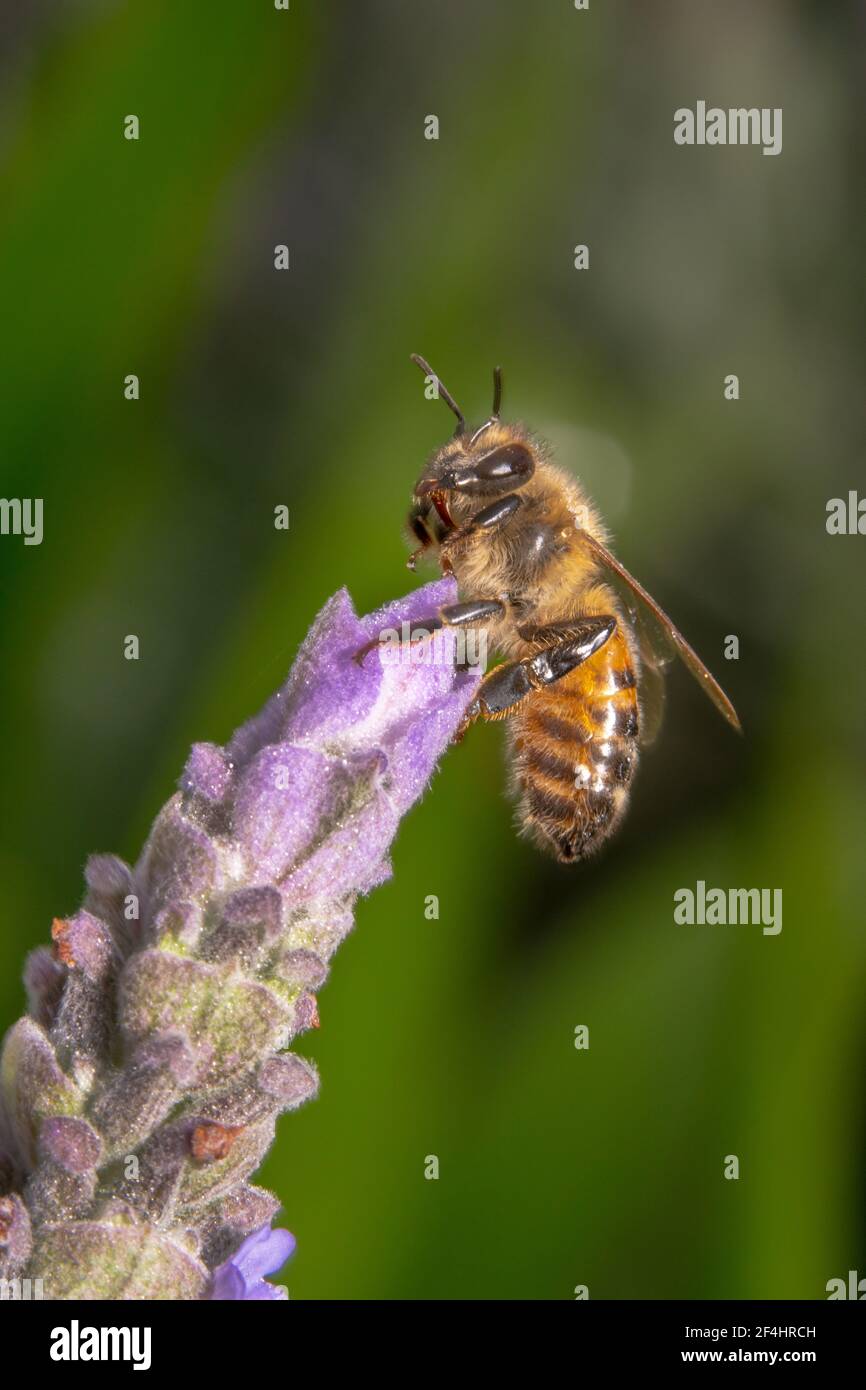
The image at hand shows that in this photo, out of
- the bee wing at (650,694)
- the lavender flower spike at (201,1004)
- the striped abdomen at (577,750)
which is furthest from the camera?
the bee wing at (650,694)

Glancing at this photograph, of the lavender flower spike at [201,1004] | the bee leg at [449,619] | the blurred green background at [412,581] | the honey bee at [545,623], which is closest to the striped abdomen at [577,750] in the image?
the honey bee at [545,623]

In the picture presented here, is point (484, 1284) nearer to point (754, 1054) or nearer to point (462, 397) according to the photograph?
point (754, 1054)

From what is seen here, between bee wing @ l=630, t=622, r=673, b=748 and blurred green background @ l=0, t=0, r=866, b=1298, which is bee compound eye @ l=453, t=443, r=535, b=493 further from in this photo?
blurred green background @ l=0, t=0, r=866, b=1298

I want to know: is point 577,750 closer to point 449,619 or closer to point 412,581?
point 449,619

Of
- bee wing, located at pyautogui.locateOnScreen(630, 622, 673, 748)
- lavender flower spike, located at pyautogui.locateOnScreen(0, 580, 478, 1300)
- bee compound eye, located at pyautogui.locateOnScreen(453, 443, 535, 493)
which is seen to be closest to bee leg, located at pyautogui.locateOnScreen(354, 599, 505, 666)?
lavender flower spike, located at pyautogui.locateOnScreen(0, 580, 478, 1300)

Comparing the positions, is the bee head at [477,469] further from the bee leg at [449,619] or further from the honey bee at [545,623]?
the bee leg at [449,619]

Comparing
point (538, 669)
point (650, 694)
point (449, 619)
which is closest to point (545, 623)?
point (538, 669)

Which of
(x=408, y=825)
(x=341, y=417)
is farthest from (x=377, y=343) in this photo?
(x=408, y=825)
